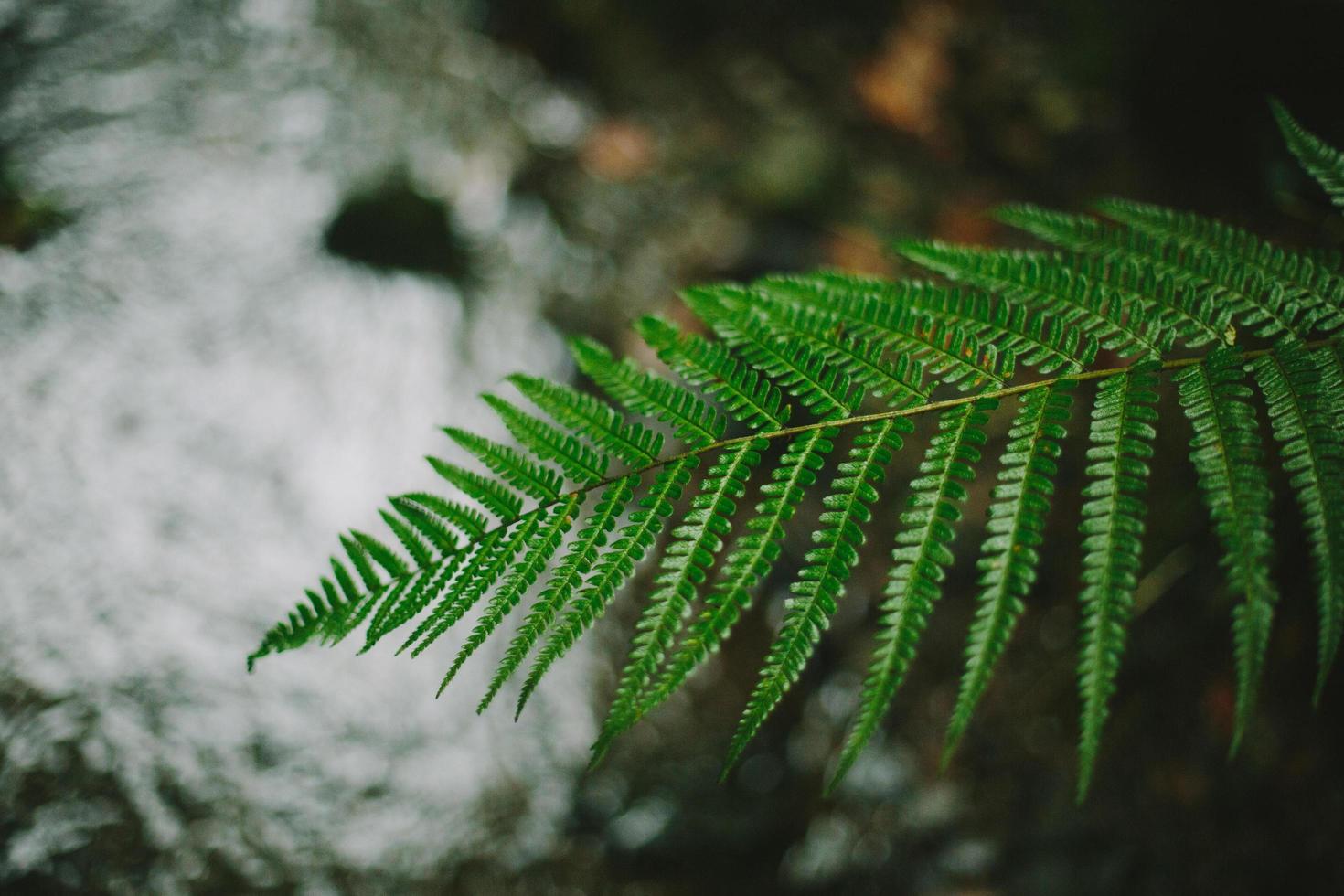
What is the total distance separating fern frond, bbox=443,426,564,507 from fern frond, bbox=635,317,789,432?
36cm

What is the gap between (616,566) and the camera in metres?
1.40

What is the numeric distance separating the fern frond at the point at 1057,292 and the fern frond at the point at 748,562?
53 cm

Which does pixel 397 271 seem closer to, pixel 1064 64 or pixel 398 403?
pixel 398 403

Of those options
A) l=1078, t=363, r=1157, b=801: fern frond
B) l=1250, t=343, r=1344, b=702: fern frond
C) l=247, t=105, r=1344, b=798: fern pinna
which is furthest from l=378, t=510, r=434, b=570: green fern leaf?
l=1250, t=343, r=1344, b=702: fern frond

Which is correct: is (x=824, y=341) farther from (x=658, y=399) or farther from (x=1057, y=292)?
(x=1057, y=292)

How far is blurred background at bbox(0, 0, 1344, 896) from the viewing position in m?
2.37

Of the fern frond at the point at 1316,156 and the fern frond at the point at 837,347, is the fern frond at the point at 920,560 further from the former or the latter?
the fern frond at the point at 1316,156

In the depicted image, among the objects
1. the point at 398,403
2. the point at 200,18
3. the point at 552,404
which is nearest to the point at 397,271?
the point at 398,403

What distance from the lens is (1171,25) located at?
351 cm

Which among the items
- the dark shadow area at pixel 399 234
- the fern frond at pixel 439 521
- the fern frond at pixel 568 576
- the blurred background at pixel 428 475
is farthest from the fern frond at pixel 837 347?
the dark shadow area at pixel 399 234

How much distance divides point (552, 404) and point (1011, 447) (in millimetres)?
935

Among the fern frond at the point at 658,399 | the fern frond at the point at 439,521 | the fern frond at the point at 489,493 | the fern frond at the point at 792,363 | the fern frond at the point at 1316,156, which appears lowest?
the fern frond at the point at 439,521

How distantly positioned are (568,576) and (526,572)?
8 centimetres

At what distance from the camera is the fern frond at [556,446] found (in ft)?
4.98
